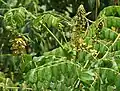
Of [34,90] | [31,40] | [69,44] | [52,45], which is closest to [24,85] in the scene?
[34,90]

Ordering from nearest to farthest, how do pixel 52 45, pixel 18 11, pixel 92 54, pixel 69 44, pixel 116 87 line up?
pixel 116 87 → pixel 92 54 → pixel 69 44 → pixel 18 11 → pixel 52 45

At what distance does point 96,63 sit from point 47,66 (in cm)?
23

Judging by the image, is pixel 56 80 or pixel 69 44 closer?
pixel 56 80

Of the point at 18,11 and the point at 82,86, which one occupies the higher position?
the point at 18,11

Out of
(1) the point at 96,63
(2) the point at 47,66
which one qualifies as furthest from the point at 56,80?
(1) the point at 96,63

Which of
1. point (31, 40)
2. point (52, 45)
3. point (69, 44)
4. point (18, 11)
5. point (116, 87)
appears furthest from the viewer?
point (52, 45)

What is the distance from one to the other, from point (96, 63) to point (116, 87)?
17 centimetres

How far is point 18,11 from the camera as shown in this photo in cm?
273

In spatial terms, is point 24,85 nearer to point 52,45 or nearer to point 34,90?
point 34,90

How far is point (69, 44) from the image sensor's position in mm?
2432

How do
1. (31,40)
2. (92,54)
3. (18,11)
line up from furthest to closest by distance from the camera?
(31,40), (18,11), (92,54)

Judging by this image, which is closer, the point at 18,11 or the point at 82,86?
the point at 82,86

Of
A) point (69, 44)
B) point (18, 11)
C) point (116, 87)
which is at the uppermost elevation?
point (18, 11)

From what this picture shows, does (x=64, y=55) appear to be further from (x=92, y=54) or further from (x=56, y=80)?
(x=56, y=80)
